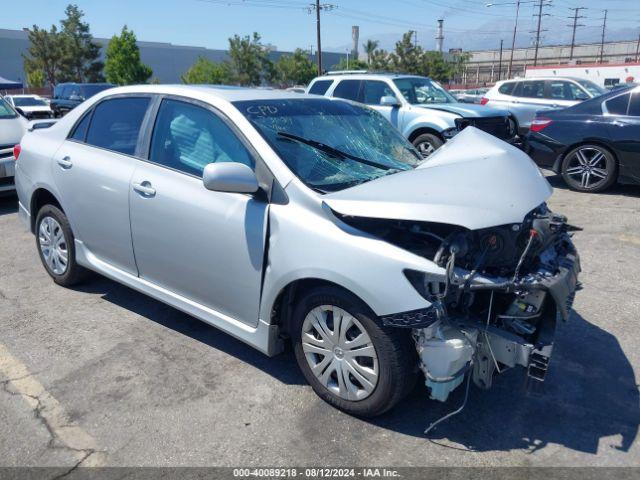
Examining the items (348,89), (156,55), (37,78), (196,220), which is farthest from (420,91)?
(156,55)

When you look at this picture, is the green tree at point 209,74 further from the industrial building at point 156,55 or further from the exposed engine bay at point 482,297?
the exposed engine bay at point 482,297

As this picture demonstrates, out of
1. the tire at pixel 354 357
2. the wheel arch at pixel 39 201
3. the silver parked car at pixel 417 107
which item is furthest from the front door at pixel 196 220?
the silver parked car at pixel 417 107

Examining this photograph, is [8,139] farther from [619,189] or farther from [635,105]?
[619,189]

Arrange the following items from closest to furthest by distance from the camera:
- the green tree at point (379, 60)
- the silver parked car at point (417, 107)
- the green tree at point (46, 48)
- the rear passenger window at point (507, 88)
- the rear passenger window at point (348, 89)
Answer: the silver parked car at point (417, 107), the rear passenger window at point (348, 89), the rear passenger window at point (507, 88), the green tree at point (46, 48), the green tree at point (379, 60)

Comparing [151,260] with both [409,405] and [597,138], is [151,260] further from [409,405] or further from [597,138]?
[597,138]

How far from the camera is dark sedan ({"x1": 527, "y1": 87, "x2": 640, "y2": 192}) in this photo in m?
7.64

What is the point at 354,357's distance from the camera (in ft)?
9.21

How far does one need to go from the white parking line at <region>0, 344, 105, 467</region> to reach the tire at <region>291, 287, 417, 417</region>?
1187mm

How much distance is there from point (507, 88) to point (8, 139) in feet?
37.0

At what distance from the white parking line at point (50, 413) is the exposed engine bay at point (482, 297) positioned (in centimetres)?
166

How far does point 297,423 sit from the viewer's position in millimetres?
2908

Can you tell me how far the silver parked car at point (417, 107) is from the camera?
9.30 metres

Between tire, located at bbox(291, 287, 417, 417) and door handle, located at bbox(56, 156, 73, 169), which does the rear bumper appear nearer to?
door handle, located at bbox(56, 156, 73, 169)

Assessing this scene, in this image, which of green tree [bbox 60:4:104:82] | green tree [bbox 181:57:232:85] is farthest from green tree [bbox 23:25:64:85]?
green tree [bbox 181:57:232:85]
